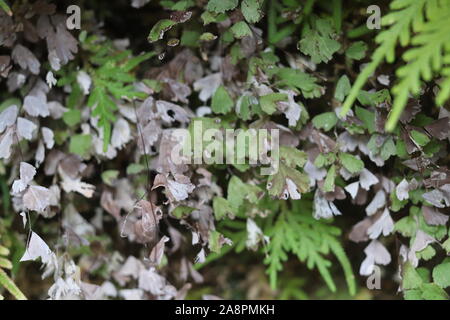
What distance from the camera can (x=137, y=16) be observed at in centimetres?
133

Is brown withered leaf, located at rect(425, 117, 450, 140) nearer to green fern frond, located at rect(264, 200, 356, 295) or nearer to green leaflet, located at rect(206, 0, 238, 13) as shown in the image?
green fern frond, located at rect(264, 200, 356, 295)

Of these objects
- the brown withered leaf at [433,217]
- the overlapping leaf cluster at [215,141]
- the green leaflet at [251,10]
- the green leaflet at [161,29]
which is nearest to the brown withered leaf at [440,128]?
the overlapping leaf cluster at [215,141]

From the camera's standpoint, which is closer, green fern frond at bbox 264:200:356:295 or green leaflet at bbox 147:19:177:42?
green leaflet at bbox 147:19:177:42

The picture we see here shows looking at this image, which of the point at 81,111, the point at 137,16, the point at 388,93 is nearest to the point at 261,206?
the point at 388,93

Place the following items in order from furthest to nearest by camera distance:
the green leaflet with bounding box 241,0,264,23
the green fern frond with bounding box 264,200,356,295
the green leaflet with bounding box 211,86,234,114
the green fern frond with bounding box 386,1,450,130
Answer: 1. the green fern frond with bounding box 264,200,356,295
2. the green leaflet with bounding box 211,86,234,114
3. the green leaflet with bounding box 241,0,264,23
4. the green fern frond with bounding box 386,1,450,130

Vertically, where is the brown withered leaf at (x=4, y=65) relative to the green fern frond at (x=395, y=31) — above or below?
below

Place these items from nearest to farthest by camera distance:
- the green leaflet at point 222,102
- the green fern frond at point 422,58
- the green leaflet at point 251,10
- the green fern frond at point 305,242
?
the green fern frond at point 422,58 → the green leaflet at point 251,10 → the green leaflet at point 222,102 → the green fern frond at point 305,242

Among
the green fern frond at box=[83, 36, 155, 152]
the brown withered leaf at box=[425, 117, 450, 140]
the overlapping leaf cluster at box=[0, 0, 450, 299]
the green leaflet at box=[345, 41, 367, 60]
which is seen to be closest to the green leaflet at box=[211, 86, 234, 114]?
the overlapping leaf cluster at box=[0, 0, 450, 299]

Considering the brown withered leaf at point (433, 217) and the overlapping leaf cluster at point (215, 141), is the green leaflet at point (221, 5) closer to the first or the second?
the overlapping leaf cluster at point (215, 141)

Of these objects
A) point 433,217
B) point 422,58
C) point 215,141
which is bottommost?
point 433,217

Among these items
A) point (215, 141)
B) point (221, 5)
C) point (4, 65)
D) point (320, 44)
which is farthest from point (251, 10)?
point (4, 65)

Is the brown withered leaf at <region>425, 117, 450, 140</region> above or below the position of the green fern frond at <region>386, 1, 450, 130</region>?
below

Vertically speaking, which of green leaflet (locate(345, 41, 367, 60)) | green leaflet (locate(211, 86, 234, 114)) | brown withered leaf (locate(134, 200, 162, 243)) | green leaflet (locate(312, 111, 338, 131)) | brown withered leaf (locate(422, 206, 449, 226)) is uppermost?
green leaflet (locate(345, 41, 367, 60))

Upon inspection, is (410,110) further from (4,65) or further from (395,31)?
(4,65)
